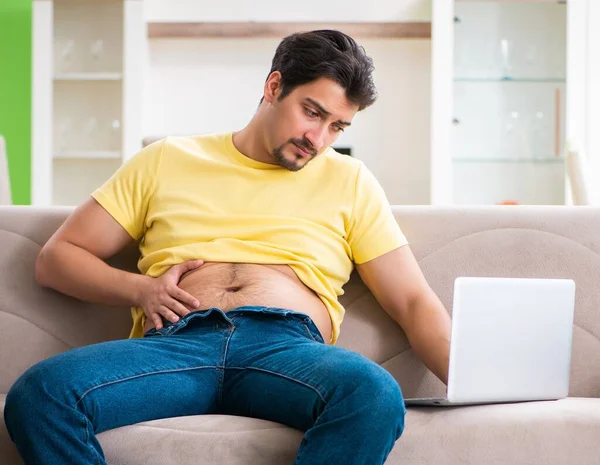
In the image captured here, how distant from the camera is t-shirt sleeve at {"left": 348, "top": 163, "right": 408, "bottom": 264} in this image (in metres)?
1.88

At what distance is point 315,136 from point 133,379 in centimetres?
65

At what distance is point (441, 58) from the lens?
14.9 ft

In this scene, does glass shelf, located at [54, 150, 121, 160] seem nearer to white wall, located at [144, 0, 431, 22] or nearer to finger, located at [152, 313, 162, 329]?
white wall, located at [144, 0, 431, 22]

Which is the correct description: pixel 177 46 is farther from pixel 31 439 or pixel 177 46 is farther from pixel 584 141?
pixel 31 439

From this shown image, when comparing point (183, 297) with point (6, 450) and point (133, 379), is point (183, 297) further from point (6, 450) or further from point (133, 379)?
point (6, 450)

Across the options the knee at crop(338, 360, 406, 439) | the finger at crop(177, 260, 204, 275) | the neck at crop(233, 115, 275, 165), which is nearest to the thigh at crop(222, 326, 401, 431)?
the knee at crop(338, 360, 406, 439)

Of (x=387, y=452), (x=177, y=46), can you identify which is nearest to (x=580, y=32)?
(x=177, y=46)

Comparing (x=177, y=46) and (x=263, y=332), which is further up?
(x=177, y=46)

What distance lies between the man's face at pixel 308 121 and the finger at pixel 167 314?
1.32 feet

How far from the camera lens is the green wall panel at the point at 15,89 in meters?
4.97

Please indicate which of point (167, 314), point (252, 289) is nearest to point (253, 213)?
point (252, 289)

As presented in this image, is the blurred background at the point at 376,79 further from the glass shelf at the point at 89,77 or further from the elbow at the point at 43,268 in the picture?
the elbow at the point at 43,268

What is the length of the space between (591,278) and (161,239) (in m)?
0.91

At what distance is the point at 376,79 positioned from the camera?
188 inches
